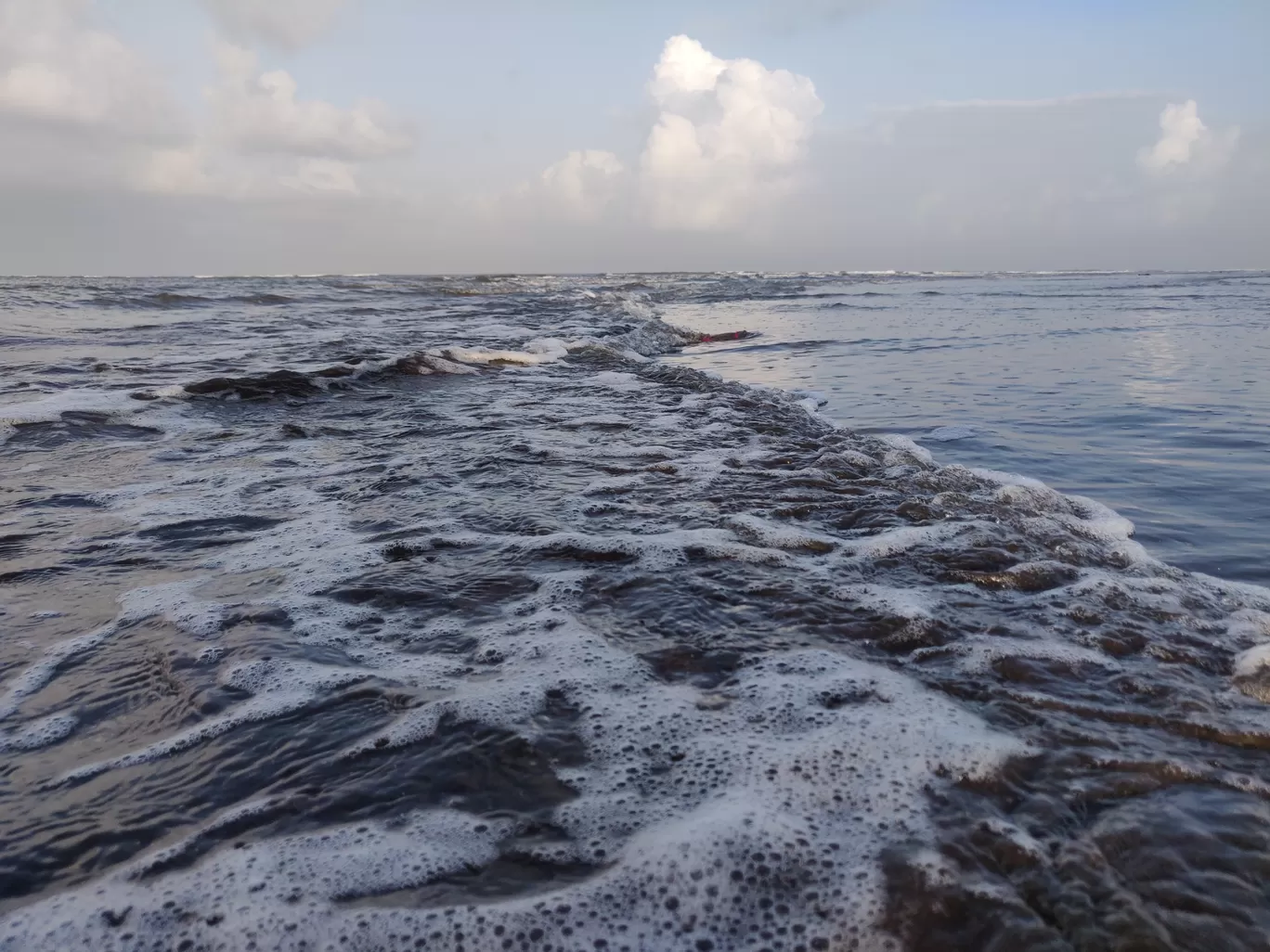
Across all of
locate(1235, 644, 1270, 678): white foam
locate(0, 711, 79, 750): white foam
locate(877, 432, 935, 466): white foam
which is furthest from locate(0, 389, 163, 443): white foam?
locate(1235, 644, 1270, 678): white foam

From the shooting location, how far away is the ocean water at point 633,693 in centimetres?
139

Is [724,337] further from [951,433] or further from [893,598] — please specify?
[893,598]

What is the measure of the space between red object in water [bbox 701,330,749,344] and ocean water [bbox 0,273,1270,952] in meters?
8.31

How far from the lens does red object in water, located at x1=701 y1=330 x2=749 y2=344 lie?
13297 mm

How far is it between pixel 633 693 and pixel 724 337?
1204 centimetres

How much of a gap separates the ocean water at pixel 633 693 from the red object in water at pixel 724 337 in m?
8.31

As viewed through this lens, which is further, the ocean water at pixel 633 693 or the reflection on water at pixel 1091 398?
the reflection on water at pixel 1091 398

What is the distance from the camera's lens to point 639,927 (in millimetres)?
1356

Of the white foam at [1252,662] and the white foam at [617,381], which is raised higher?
the white foam at [617,381]

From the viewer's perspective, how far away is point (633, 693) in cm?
207

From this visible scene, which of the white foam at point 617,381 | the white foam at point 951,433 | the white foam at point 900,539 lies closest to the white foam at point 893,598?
the white foam at point 900,539

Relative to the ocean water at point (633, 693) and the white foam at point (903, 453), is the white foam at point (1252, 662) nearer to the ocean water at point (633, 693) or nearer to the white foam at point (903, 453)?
the ocean water at point (633, 693)

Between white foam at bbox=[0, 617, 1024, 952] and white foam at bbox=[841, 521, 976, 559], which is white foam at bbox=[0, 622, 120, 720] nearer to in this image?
white foam at bbox=[0, 617, 1024, 952]

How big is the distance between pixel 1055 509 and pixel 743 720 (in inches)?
99.7
